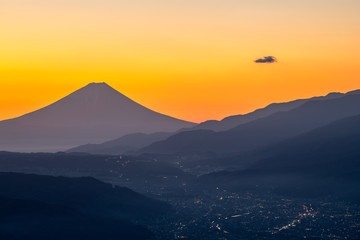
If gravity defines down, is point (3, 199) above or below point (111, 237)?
above

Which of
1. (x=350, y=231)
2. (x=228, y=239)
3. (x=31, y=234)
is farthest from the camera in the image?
(x=350, y=231)

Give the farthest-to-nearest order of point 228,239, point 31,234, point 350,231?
point 350,231 → point 228,239 → point 31,234

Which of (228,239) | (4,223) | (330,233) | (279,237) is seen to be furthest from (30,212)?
(330,233)

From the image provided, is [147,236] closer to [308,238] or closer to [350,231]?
[308,238]

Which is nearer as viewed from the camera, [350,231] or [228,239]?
[228,239]

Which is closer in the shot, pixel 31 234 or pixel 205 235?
pixel 31 234

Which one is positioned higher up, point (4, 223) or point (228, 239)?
point (4, 223)

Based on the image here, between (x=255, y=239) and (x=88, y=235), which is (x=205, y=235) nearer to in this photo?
(x=255, y=239)

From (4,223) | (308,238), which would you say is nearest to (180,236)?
(308,238)
